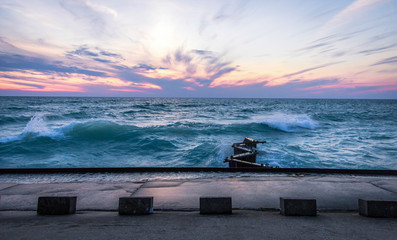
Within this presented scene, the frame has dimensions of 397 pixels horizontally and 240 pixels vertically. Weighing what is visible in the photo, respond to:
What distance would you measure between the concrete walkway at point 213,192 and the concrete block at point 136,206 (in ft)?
1.09

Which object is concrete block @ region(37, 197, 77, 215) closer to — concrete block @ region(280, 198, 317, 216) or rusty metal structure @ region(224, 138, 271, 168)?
concrete block @ region(280, 198, 317, 216)

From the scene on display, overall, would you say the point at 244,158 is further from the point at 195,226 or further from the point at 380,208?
the point at 195,226

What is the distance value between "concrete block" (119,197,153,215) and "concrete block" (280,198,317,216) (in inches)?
63.4

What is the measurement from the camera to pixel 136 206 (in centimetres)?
270

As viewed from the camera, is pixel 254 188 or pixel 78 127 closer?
pixel 254 188

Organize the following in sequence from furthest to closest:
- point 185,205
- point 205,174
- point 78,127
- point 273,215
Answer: point 78,127
point 205,174
point 185,205
point 273,215

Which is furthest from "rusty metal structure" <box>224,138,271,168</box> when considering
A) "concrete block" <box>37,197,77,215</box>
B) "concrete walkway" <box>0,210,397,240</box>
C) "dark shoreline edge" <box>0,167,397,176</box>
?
"concrete block" <box>37,197,77,215</box>

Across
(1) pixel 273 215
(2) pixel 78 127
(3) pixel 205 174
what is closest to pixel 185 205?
(1) pixel 273 215

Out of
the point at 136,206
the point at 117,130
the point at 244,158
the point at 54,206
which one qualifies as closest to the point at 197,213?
the point at 136,206

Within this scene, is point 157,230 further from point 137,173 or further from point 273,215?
point 137,173

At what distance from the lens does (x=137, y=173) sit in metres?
5.18

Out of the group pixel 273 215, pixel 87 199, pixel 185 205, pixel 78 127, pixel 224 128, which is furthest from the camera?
pixel 224 128

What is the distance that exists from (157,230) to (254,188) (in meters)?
2.01

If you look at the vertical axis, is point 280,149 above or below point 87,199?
below
